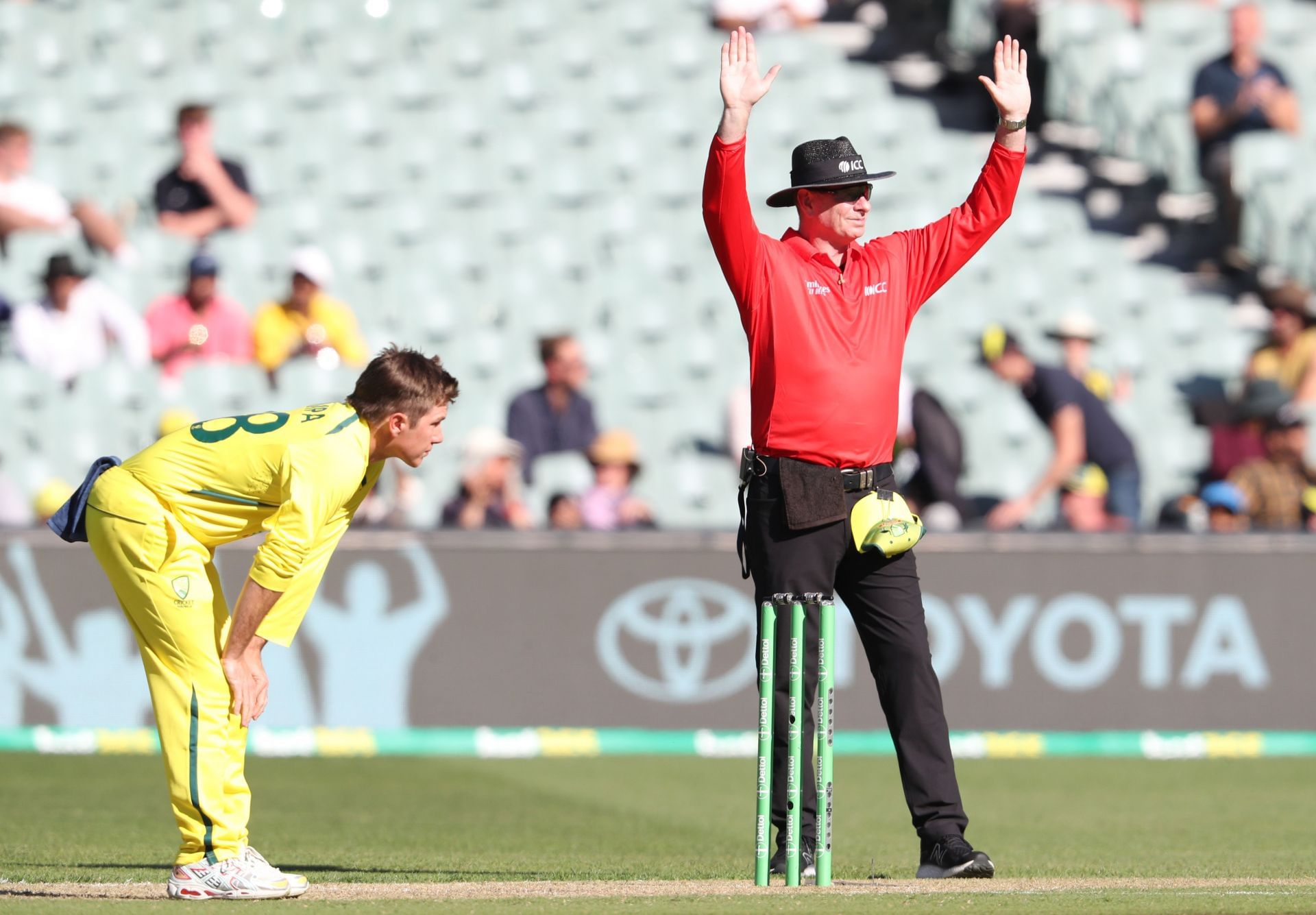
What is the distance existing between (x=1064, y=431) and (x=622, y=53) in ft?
20.9

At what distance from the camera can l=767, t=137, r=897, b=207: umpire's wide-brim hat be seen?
6.79 meters

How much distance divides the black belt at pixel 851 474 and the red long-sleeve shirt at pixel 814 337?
2cm

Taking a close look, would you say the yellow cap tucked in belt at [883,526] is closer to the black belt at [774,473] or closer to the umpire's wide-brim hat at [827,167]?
the black belt at [774,473]

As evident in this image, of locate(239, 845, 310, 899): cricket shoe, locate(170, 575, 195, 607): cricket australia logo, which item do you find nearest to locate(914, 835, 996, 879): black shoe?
locate(239, 845, 310, 899): cricket shoe

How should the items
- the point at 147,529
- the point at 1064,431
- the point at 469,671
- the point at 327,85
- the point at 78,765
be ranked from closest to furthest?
1. the point at 147,529
2. the point at 78,765
3. the point at 469,671
4. the point at 1064,431
5. the point at 327,85

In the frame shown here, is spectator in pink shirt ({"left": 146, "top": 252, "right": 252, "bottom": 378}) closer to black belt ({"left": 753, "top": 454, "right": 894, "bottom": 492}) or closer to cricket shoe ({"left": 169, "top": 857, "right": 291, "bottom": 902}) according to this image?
black belt ({"left": 753, "top": 454, "right": 894, "bottom": 492})

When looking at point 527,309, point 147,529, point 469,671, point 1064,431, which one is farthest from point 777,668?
point 527,309

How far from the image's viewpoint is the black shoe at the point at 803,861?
6.70 m

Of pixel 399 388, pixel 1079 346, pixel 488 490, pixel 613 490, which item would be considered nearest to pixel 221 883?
pixel 399 388

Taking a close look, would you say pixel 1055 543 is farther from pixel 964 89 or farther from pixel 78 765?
pixel 964 89

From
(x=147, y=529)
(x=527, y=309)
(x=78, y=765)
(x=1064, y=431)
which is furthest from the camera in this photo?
(x=527, y=309)

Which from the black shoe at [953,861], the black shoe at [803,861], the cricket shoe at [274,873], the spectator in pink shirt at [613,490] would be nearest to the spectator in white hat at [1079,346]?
the spectator in pink shirt at [613,490]

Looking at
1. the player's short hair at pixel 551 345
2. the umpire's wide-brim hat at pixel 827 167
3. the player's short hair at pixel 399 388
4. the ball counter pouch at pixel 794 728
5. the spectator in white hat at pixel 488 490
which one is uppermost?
the umpire's wide-brim hat at pixel 827 167

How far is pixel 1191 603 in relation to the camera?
11859 millimetres
